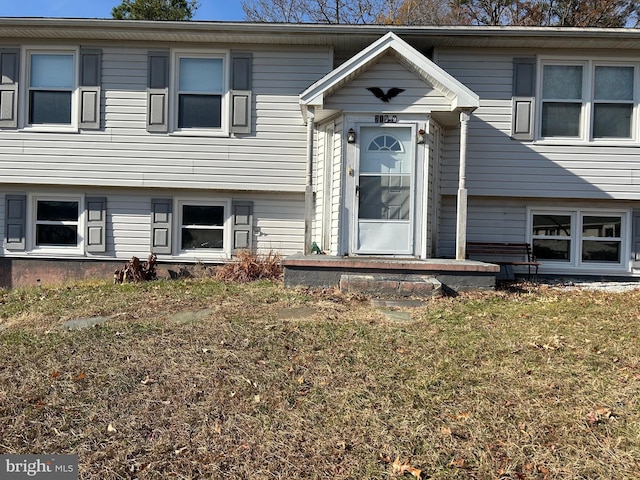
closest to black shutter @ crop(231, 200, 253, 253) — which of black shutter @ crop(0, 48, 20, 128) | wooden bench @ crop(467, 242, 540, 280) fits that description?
wooden bench @ crop(467, 242, 540, 280)

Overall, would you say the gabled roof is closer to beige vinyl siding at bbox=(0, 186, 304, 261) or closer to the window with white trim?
beige vinyl siding at bbox=(0, 186, 304, 261)

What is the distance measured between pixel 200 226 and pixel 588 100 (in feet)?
26.8

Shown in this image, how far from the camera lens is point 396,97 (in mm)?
7441

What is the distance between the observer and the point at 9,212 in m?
9.16

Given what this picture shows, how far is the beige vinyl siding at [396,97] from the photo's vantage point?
743cm

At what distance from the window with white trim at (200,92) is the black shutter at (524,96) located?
19.1 ft

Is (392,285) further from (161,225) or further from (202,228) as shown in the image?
(161,225)

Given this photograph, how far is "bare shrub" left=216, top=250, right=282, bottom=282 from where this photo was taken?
8.12 metres

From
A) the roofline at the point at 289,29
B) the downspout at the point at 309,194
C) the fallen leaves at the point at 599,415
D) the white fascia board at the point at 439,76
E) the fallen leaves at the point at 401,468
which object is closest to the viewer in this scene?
the fallen leaves at the point at 401,468

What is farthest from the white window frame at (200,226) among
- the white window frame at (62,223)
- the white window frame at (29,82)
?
the white window frame at (29,82)

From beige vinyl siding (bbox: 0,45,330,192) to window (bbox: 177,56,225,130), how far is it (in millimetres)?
402

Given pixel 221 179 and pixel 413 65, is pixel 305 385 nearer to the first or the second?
pixel 413 65

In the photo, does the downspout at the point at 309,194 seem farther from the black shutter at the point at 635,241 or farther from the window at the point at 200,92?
the black shutter at the point at 635,241

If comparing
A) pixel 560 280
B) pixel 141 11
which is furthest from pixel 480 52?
pixel 141 11
